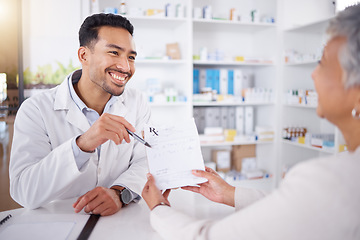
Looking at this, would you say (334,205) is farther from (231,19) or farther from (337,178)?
(231,19)

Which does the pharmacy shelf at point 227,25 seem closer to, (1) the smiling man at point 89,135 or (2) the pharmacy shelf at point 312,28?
(2) the pharmacy shelf at point 312,28

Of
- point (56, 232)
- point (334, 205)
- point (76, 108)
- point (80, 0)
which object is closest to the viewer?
point (334, 205)

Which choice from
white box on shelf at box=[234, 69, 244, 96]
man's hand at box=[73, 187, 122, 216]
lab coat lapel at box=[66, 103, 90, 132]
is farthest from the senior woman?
white box on shelf at box=[234, 69, 244, 96]

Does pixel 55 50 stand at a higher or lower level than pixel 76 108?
Answer: higher

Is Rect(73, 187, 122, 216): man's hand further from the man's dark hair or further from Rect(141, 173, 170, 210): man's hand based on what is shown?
Result: the man's dark hair

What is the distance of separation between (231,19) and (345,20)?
278 cm

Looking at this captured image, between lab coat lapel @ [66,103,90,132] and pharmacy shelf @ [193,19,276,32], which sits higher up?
pharmacy shelf @ [193,19,276,32]

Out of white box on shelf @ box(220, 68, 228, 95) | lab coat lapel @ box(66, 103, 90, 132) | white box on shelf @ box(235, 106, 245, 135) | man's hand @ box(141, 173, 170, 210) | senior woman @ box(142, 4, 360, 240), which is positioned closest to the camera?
senior woman @ box(142, 4, 360, 240)

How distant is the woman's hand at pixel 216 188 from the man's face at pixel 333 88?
1.66 ft

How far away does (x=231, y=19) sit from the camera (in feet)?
10.7

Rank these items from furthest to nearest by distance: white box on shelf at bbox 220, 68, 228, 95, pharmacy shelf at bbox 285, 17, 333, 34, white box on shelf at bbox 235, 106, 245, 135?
1. white box on shelf at bbox 235, 106, 245, 135
2. white box on shelf at bbox 220, 68, 228, 95
3. pharmacy shelf at bbox 285, 17, 333, 34

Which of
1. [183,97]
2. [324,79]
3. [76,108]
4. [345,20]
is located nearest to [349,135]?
[324,79]

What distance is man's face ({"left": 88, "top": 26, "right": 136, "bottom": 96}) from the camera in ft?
5.24

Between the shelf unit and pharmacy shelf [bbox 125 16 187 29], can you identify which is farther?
the shelf unit
